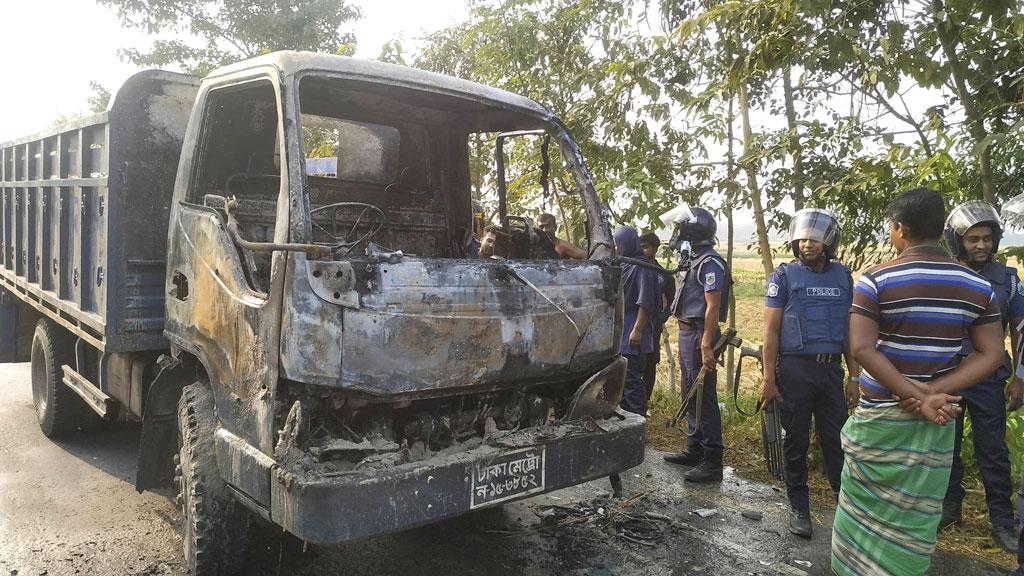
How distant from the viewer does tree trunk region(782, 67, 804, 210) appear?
17.3ft

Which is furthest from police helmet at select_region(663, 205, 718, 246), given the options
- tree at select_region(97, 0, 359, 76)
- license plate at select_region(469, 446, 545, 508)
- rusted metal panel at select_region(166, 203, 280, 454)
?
tree at select_region(97, 0, 359, 76)

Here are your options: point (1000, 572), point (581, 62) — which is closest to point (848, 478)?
point (1000, 572)

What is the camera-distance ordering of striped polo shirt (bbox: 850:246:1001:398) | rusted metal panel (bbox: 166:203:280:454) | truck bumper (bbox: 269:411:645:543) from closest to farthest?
1. truck bumper (bbox: 269:411:645:543)
2. striped polo shirt (bbox: 850:246:1001:398)
3. rusted metal panel (bbox: 166:203:280:454)

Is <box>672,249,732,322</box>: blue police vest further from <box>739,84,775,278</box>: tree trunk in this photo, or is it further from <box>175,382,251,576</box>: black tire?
<box>175,382,251,576</box>: black tire

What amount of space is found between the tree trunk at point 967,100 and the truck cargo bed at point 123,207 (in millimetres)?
4394

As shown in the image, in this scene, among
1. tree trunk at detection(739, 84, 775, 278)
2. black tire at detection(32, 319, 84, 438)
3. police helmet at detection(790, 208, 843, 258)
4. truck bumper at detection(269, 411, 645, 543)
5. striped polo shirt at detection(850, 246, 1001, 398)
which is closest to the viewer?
truck bumper at detection(269, 411, 645, 543)

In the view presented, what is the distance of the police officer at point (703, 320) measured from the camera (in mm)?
4531

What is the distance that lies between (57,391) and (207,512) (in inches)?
113

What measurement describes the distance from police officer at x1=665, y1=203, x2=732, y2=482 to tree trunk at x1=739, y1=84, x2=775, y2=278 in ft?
3.76

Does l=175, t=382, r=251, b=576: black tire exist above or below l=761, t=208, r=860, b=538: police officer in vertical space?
below

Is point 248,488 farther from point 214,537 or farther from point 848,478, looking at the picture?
point 848,478

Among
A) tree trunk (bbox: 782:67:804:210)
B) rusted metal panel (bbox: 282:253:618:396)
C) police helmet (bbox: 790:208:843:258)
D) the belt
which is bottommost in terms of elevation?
the belt

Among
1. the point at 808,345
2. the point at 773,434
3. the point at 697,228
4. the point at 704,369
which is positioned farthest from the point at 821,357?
the point at 697,228

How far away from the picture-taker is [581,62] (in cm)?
720
